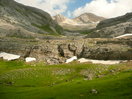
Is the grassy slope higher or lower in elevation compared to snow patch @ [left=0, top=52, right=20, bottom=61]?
lower

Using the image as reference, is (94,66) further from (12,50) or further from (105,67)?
(12,50)

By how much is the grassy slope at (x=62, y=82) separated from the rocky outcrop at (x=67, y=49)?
20.1 meters

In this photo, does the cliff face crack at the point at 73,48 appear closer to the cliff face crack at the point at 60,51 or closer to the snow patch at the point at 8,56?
the cliff face crack at the point at 60,51

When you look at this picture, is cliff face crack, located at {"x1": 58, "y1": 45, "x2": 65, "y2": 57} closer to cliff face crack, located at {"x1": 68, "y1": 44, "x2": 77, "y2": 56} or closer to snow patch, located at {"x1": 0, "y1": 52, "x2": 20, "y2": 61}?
cliff face crack, located at {"x1": 68, "y1": 44, "x2": 77, "y2": 56}

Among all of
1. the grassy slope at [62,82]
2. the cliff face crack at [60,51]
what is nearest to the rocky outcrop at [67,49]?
the cliff face crack at [60,51]

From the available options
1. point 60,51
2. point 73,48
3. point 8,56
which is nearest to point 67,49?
point 73,48

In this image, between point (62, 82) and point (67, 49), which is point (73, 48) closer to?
point (67, 49)

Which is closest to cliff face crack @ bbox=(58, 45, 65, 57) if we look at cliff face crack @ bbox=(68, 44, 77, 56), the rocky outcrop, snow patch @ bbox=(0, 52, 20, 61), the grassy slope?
the rocky outcrop

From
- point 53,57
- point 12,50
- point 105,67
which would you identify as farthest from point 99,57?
point 12,50

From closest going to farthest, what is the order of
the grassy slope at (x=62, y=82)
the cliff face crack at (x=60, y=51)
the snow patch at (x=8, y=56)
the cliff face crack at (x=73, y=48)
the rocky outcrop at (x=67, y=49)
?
the grassy slope at (x=62, y=82)
the rocky outcrop at (x=67, y=49)
the snow patch at (x=8, y=56)
the cliff face crack at (x=60, y=51)
the cliff face crack at (x=73, y=48)

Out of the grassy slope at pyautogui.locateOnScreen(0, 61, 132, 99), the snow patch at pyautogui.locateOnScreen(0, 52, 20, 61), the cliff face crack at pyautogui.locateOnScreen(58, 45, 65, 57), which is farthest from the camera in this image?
the cliff face crack at pyautogui.locateOnScreen(58, 45, 65, 57)

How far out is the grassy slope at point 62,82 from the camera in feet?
145

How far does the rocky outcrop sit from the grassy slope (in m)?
20.1

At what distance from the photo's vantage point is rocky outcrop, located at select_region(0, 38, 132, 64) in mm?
98688
